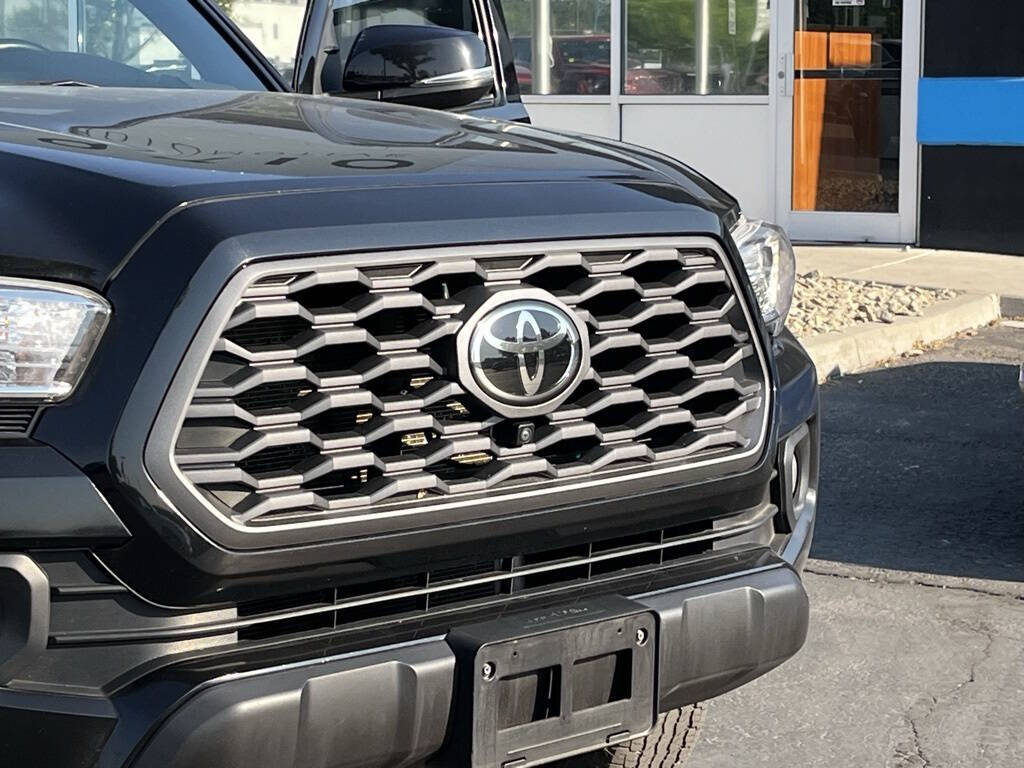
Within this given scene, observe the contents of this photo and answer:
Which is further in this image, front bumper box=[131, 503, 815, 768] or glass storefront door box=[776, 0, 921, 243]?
glass storefront door box=[776, 0, 921, 243]

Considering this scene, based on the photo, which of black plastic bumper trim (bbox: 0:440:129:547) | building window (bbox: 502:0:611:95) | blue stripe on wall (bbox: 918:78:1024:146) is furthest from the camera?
building window (bbox: 502:0:611:95)

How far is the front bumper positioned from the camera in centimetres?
226

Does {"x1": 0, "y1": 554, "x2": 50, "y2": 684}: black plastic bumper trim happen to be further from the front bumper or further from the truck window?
the truck window

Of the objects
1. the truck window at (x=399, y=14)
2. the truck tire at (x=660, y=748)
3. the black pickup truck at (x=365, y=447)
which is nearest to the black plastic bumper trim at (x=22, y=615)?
the black pickup truck at (x=365, y=447)

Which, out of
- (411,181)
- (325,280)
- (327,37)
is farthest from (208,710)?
(327,37)

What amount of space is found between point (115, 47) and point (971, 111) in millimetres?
8592

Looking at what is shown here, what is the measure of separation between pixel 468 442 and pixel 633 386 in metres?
0.37

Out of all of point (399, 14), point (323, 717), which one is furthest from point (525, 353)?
point (399, 14)

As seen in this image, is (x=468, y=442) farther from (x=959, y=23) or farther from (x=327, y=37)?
(x=959, y=23)

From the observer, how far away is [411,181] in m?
2.62

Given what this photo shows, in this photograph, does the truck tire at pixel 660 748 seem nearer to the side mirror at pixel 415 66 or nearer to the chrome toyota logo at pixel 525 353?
the chrome toyota logo at pixel 525 353

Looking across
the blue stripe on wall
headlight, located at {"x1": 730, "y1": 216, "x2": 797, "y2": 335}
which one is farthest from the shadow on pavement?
the blue stripe on wall

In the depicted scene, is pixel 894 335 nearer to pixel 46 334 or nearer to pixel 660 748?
pixel 660 748

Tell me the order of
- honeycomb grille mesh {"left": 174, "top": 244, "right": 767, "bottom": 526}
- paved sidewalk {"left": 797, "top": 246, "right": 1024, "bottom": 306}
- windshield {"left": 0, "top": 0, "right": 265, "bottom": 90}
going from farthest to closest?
1. paved sidewalk {"left": 797, "top": 246, "right": 1024, "bottom": 306}
2. windshield {"left": 0, "top": 0, "right": 265, "bottom": 90}
3. honeycomb grille mesh {"left": 174, "top": 244, "right": 767, "bottom": 526}
